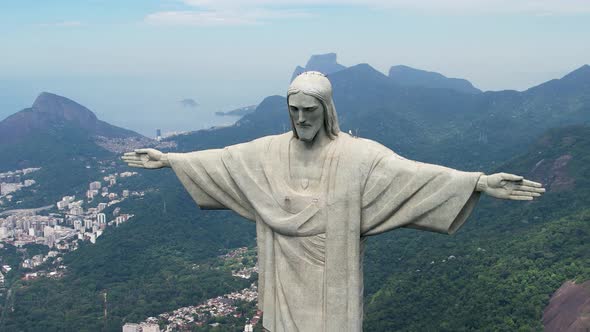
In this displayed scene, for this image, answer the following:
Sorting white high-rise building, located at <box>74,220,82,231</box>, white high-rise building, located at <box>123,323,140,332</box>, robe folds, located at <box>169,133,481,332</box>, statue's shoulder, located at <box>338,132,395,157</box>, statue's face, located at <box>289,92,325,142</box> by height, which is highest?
statue's face, located at <box>289,92,325,142</box>

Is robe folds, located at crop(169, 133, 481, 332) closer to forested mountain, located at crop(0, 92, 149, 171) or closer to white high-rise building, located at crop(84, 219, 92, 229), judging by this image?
white high-rise building, located at crop(84, 219, 92, 229)

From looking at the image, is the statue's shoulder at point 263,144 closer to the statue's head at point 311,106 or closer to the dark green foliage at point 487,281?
the statue's head at point 311,106

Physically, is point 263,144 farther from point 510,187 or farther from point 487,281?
point 487,281

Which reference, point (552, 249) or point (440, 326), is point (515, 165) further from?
point (440, 326)

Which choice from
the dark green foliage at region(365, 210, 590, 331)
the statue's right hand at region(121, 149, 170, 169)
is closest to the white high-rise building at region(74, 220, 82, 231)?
the dark green foliage at region(365, 210, 590, 331)

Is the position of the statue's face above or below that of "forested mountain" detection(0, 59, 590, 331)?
above

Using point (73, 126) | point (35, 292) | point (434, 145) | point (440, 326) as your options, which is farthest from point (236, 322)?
point (73, 126)

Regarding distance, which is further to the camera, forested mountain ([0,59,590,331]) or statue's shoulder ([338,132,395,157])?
forested mountain ([0,59,590,331])
